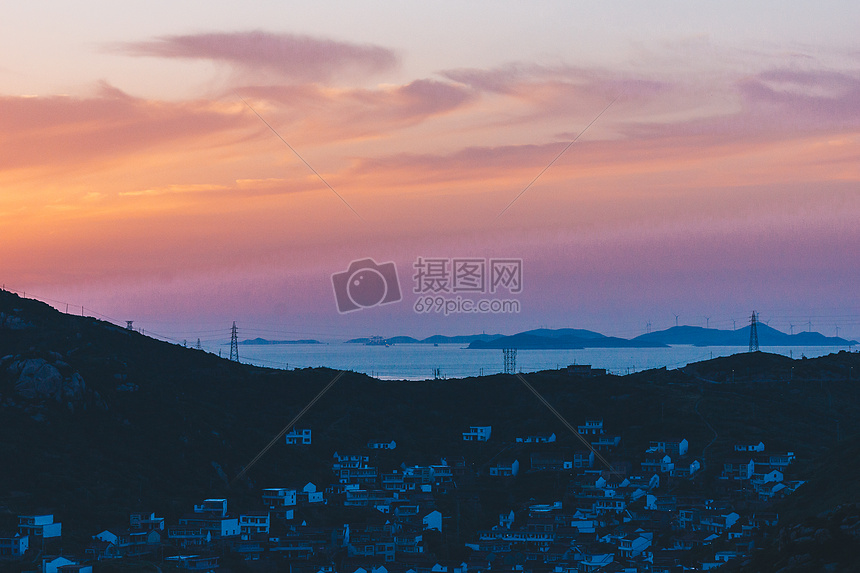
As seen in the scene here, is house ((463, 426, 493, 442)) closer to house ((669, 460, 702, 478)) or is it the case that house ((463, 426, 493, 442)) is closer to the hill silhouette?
the hill silhouette

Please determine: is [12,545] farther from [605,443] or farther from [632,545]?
[605,443]

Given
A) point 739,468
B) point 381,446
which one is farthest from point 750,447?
point 381,446

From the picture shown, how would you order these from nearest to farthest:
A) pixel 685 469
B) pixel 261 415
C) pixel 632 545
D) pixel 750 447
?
1. pixel 632 545
2. pixel 685 469
3. pixel 750 447
4. pixel 261 415

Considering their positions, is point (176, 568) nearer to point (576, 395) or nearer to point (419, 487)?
point (419, 487)

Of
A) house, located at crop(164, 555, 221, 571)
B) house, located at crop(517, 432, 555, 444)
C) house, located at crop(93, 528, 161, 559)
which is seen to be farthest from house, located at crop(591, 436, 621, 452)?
house, located at crop(93, 528, 161, 559)

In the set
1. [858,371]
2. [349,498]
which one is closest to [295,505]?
[349,498]

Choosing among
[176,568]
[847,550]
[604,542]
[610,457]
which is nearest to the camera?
[847,550]
